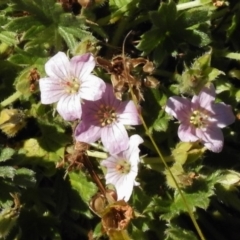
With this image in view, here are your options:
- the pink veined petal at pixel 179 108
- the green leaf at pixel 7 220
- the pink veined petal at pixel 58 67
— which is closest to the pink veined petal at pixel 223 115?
the pink veined petal at pixel 179 108

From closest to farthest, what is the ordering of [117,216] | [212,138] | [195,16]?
[117,216] < [212,138] < [195,16]

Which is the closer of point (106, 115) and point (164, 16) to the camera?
point (106, 115)

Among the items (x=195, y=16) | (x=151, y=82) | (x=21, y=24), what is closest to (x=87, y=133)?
(x=151, y=82)

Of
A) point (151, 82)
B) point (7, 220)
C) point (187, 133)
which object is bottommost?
point (7, 220)

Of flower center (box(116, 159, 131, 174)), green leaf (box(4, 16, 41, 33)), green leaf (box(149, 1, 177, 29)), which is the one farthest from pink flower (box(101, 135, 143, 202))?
green leaf (box(4, 16, 41, 33))

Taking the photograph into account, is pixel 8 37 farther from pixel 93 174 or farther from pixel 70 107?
pixel 93 174

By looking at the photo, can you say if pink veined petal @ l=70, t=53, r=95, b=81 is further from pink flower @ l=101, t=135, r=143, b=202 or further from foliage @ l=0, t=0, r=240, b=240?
pink flower @ l=101, t=135, r=143, b=202

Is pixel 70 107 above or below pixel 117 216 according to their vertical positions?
above
